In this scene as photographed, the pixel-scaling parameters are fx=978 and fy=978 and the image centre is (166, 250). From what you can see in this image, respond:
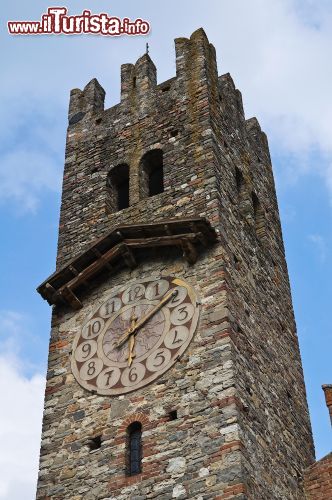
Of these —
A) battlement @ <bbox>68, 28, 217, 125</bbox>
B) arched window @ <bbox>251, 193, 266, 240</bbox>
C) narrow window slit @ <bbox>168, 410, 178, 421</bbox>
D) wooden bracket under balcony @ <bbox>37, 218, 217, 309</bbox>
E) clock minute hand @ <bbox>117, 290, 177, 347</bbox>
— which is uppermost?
battlement @ <bbox>68, 28, 217, 125</bbox>

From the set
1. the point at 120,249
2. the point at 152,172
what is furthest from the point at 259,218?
the point at 120,249

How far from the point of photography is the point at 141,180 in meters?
19.5

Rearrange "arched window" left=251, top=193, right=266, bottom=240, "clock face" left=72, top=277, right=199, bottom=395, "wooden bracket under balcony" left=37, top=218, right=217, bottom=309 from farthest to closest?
"arched window" left=251, top=193, right=266, bottom=240, "wooden bracket under balcony" left=37, top=218, right=217, bottom=309, "clock face" left=72, top=277, right=199, bottom=395

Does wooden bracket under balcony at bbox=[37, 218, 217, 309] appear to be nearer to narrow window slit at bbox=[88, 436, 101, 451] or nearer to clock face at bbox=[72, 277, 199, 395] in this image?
clock face at bbox=[72, 277, 199, 395]

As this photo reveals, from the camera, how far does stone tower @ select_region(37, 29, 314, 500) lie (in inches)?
571

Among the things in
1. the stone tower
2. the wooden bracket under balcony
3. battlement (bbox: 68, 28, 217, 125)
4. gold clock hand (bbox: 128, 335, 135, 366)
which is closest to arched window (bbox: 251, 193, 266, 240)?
the stone tower

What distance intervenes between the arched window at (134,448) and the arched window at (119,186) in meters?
5.91

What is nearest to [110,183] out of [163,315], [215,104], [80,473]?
[215,104]

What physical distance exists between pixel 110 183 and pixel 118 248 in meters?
3.09

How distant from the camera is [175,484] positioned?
13844 millimetres

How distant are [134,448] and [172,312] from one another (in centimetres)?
250

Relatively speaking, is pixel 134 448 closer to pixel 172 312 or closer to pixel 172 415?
pixel 172 415

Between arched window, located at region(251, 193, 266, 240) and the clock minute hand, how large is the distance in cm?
399

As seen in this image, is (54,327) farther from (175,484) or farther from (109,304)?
(175,484)
